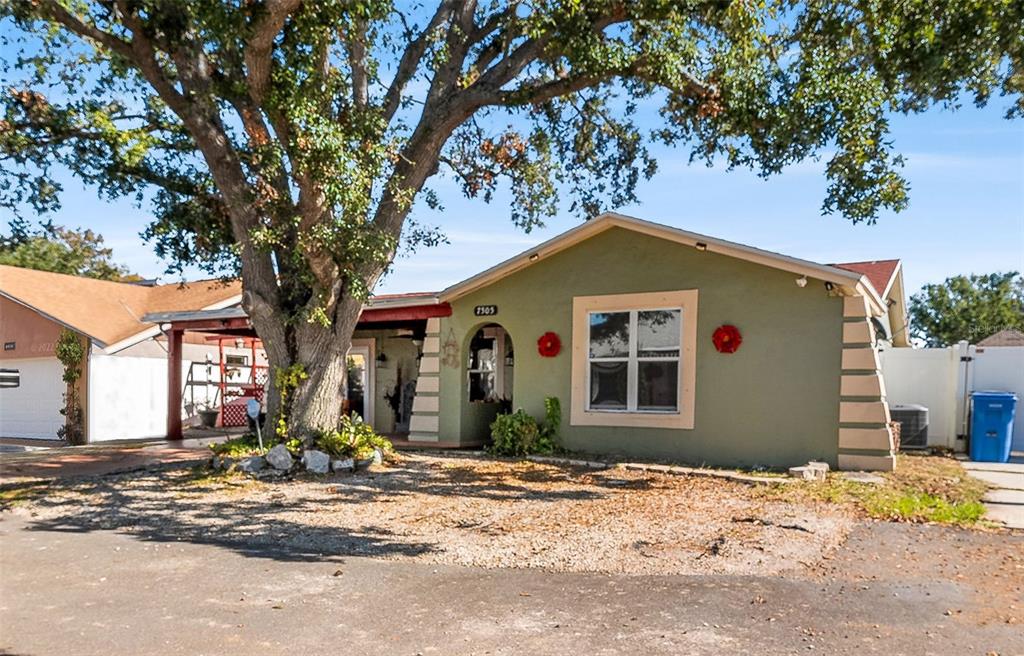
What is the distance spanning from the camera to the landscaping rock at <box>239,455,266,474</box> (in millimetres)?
9906

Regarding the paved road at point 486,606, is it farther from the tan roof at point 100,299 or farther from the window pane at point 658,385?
the tan roof at point 100,299

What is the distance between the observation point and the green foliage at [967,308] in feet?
131

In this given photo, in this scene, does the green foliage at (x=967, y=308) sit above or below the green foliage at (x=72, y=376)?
above

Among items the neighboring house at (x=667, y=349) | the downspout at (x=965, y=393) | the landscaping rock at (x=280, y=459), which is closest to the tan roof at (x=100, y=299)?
the neighboring house at (x=667, y=349)

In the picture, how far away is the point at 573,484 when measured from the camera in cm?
919

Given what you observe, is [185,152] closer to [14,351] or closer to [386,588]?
[386,588]

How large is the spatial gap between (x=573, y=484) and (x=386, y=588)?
4.51 meters

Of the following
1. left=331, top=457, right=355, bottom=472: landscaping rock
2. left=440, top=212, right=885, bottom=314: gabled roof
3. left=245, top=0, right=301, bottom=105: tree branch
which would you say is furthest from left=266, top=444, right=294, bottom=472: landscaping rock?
left=245, top=0, right=301, bottom=105: tree branch

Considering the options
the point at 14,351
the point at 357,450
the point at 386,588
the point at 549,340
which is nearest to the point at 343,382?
the point at 357,450

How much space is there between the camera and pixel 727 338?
1065 cm

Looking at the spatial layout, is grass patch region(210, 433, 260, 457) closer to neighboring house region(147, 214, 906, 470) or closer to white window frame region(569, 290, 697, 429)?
neighboring house region(147, 214, 906, 470)

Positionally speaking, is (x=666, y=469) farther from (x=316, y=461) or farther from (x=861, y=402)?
(x=316, y=461)

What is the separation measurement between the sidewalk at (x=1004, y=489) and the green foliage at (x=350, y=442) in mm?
7816

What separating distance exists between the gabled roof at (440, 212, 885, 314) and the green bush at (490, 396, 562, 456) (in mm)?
2434
